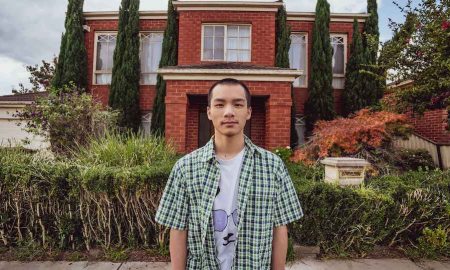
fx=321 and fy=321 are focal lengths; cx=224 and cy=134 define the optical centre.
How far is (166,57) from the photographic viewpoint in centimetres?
1167

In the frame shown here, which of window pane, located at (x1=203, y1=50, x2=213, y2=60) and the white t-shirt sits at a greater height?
window pane, located at (x1=203, y1=50, x2=213, y2=60)

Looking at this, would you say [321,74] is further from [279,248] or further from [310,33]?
[279,248]

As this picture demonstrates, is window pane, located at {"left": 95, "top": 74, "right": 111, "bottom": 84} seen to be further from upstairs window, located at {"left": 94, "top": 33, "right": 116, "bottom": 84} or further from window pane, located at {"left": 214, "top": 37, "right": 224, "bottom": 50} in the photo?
window pane, located at {"left": 214, "top": 37, "right": 224, "bottom": 50}

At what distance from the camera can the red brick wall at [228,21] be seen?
448 inches

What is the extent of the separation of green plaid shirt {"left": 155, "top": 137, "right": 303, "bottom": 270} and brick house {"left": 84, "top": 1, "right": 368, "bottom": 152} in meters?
7.09

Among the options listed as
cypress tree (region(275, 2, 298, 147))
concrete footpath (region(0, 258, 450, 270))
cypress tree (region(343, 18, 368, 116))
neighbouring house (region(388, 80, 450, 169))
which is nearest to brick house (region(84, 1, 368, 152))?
cypress tree (region(275, 2, 298, 147))

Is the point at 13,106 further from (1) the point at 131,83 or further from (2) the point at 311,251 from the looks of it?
(2) the point at 311,251

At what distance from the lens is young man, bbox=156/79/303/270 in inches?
67.7

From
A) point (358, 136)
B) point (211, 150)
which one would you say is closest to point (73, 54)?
point (358, 136)

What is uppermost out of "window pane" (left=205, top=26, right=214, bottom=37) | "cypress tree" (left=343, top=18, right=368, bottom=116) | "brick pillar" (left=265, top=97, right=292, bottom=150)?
"window pane" (left=205, top=26, right=214, bottom=37)

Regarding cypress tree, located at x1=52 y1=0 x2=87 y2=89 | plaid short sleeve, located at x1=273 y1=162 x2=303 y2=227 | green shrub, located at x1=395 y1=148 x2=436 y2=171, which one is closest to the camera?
plaid short sleeve, located at x1=273 y1=162 x2=303 y2=227

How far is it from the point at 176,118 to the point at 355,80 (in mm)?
6969

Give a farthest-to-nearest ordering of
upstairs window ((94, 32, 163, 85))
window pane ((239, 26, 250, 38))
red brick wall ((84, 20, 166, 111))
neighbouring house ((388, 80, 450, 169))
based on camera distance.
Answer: upstairs window ((94, 32, 163, 85)) < red brick wall ((84, 20, 166, 111)) < window pane ((239, 26, 250, 38)) < neighbouring house ((388, 80, 450, 169))

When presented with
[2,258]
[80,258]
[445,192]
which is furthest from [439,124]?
[2,258]
